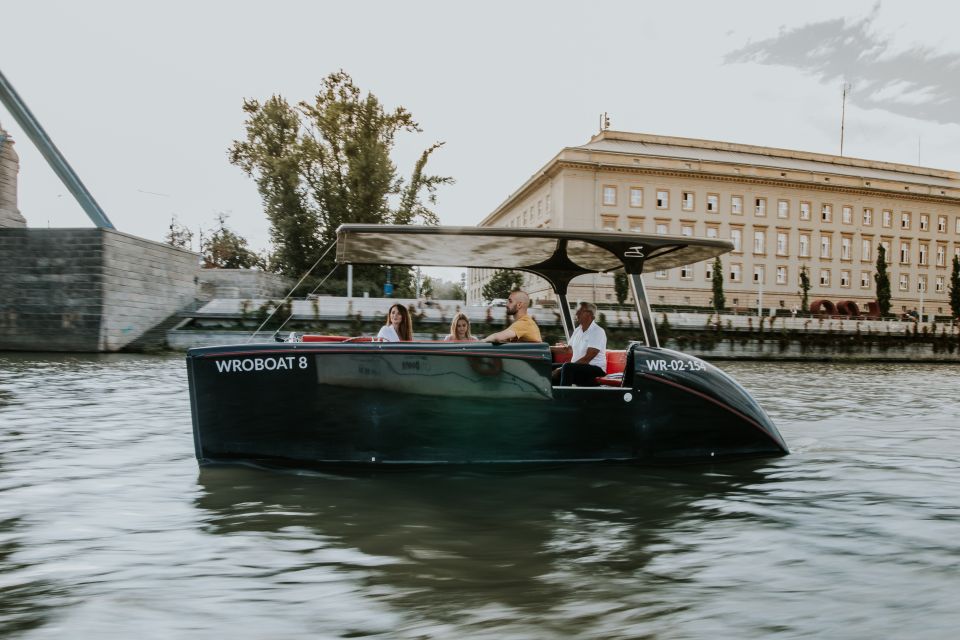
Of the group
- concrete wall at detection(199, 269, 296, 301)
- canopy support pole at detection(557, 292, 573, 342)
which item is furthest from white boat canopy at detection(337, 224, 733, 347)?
concrete wall at detection(199, 269, 296, 301)

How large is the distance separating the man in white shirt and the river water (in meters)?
0.80

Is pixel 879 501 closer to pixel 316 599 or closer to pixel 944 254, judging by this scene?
pixel 316 599

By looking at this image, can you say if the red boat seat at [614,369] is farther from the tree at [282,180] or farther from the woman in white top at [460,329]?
the tree at [282,180]

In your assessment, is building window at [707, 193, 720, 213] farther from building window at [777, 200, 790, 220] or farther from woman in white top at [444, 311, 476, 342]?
woman in white top at [444, 311, 476, 342]

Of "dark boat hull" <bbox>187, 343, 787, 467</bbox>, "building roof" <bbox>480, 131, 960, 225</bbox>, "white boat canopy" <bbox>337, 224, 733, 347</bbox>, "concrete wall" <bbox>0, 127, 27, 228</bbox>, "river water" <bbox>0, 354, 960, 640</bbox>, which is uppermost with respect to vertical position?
"building roof" <bbox>480, 131, 960, 225</bbox>

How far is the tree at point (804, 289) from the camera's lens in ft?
185

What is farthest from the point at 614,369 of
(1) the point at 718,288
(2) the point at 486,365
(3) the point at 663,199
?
(3) the point at 663,199

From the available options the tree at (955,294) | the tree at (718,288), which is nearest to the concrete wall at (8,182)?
the tree at (718,288)

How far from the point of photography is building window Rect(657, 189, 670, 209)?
57.6 metres

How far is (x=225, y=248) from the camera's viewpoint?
51.4 meters

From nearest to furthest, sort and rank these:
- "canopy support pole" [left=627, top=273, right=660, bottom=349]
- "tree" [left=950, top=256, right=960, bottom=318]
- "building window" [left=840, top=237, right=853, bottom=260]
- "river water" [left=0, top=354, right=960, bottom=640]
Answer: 1. "river water" [left=0, top=354, right=960, bottom=640]
2. "canopy support pole" [left=627, top=273, right=660, bottom=349]
3. "tree" [left=950, top=256, right=960, bottom=318]
4. "building window" [left=840, top=237, right=853, bottom=260]

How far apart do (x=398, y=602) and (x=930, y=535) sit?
3685mm

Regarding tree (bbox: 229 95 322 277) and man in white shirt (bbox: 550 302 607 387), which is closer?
man in white shirt (bbox: 550 302 607 387)

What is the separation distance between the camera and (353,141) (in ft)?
126
